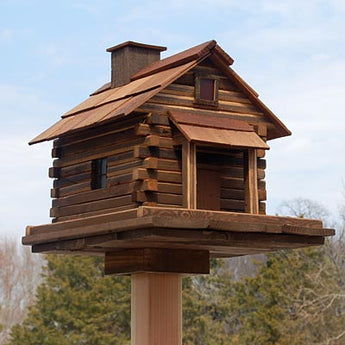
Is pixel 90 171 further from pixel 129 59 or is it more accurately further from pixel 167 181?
pixel 129 59

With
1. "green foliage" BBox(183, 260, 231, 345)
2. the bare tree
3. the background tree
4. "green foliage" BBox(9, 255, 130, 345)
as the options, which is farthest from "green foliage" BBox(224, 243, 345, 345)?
the bare tree

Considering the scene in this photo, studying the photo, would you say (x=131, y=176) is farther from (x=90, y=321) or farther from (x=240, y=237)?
(x=90, y=321)

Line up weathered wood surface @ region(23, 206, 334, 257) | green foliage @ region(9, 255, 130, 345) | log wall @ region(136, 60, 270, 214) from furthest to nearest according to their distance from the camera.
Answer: green foliage @ region(9, 255, 130, 345) < log wall @ region(136, 60, 270, 214) < weathered wood surface @ region(23, 206, 334, 257)

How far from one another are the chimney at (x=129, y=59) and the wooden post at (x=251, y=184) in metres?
2.01

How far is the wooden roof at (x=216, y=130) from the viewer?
9.33 meters

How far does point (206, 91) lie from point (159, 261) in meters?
1.96

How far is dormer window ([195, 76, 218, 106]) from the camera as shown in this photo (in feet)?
32.5

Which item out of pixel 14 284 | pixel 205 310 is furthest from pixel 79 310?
pixel 14 284

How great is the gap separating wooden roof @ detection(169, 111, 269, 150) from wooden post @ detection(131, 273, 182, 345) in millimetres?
1723

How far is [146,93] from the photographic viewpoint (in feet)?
31.4

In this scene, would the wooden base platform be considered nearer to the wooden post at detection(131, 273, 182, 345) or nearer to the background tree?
the wooden post at detection(131, 273, 182, 345)

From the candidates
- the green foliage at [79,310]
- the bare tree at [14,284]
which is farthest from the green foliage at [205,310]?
the bare tree at [14,284]

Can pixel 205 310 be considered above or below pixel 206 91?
below

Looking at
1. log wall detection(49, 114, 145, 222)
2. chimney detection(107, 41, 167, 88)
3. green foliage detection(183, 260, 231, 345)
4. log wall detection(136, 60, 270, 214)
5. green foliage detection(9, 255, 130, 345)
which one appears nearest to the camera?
log wall detection(49, 114, 145, 222)
